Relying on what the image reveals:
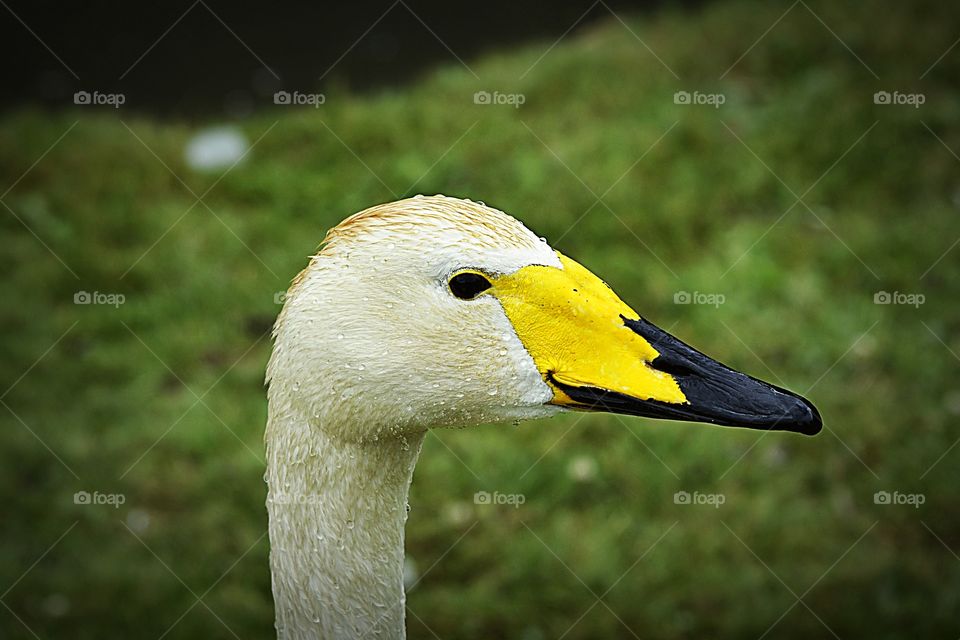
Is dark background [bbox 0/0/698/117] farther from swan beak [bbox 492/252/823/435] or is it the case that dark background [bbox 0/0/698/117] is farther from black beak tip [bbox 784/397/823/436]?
black beak tip [bbox 784/397/823/436]

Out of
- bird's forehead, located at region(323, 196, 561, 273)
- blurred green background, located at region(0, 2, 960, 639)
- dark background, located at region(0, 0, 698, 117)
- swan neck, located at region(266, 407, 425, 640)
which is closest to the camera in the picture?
bird's forehead, located at region(323, 196, 561, 273)

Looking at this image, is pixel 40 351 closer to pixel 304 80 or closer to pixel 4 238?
pixel 4 238

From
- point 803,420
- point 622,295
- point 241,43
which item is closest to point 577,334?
point 803,420

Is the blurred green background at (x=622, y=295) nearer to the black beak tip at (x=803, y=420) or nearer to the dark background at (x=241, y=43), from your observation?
the dark background at (x=241, y=43)

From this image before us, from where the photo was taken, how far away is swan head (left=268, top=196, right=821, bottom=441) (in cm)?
209

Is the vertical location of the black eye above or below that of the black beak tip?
above

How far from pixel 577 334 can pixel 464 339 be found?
24 centimetres

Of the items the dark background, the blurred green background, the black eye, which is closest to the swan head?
the black eye

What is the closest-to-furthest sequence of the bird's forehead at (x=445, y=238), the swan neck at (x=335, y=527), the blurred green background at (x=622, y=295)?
the bird's forehead at (x=445, y=238)
the swan neck at (x=335, y=527)
the blurred green background at (x=622, y=295)

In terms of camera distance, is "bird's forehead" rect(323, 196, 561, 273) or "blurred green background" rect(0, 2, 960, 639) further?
"blurred green background" rect(0, 2, 960, 639)

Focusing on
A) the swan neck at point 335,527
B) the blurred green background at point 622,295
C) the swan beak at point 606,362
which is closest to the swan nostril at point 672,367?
the swan beak at point 606,362

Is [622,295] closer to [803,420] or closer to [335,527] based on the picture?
[803,420]

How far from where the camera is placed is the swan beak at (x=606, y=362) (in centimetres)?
211

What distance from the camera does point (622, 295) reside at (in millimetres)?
5191
